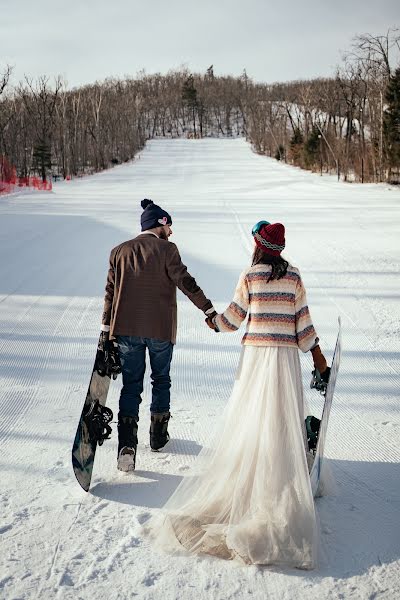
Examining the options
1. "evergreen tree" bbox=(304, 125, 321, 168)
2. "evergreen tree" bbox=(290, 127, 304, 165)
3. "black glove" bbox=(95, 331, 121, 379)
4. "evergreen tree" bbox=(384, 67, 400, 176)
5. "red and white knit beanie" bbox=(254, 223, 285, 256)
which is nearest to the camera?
"red and white knit beanie" bbox=(254, 223, 285, 256)

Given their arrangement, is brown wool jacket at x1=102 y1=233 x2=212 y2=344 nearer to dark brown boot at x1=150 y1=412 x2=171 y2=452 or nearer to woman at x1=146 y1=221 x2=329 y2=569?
woman at x1=146 y1=221 x2=329 y2=569

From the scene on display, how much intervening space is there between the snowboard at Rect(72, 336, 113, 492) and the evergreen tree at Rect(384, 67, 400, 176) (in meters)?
25.2

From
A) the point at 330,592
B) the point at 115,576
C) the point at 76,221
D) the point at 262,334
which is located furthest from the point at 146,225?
the point at 76,221

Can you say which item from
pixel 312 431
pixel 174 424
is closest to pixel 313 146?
pixel 174 424

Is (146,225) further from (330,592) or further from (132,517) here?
(330,592)

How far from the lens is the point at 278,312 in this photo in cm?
313

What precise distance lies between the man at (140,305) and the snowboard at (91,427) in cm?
13

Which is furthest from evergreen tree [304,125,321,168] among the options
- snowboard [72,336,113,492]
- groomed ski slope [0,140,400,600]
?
snowboard [72,336,113,492]

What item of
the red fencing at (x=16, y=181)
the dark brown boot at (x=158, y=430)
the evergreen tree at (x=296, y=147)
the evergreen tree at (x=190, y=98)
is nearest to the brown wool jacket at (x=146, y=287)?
the dark brown boot at (x=158, y=430)

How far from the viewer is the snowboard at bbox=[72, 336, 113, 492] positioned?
3408 millimetres

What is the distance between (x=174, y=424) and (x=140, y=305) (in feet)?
3.89

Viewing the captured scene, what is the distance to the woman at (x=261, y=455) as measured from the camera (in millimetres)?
2717

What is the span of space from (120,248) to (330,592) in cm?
224

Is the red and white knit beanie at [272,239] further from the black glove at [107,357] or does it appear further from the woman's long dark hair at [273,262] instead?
the black glove at [107,357]
